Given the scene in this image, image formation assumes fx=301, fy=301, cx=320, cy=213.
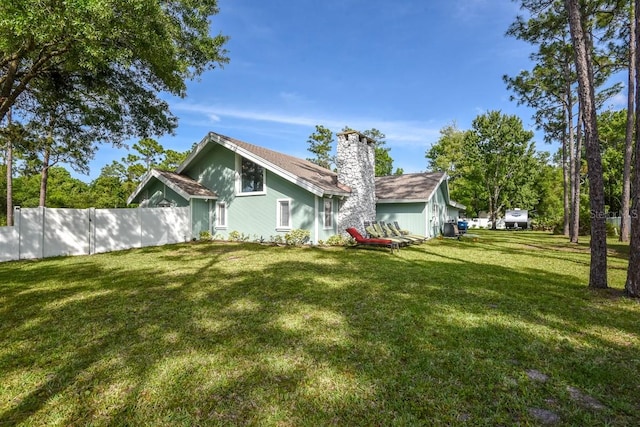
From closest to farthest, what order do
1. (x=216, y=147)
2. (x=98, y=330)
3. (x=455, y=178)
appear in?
1. (x=98, y=330)
2. (x=216, y=147)
3. (x=455, y=178)

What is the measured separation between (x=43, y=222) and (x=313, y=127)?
3390cm

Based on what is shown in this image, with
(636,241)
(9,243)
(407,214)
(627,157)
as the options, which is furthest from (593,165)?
(9,243)

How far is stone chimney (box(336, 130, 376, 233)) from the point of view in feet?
53.1

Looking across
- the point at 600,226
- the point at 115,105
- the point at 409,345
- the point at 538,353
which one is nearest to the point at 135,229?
the point at 115,105

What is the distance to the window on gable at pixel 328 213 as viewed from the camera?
15.4 m

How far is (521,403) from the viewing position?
9.39ft

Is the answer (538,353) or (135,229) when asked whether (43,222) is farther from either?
(538,353)

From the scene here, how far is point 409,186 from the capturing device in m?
20.2

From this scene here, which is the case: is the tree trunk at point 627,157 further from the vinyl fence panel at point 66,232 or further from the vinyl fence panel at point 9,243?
the vinyl fence panel at point 9,243

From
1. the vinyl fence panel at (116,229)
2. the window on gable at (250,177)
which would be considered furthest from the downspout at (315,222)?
the vinyl fence panel at (116,229)

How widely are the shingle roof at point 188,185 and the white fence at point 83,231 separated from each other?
1.13 m

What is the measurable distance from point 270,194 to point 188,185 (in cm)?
486

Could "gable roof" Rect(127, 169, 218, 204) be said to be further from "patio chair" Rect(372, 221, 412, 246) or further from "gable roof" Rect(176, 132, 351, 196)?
"patio chair" Rect(372, 221, 412, 246)

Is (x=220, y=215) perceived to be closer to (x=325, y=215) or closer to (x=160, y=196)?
(x=160, y=196)
